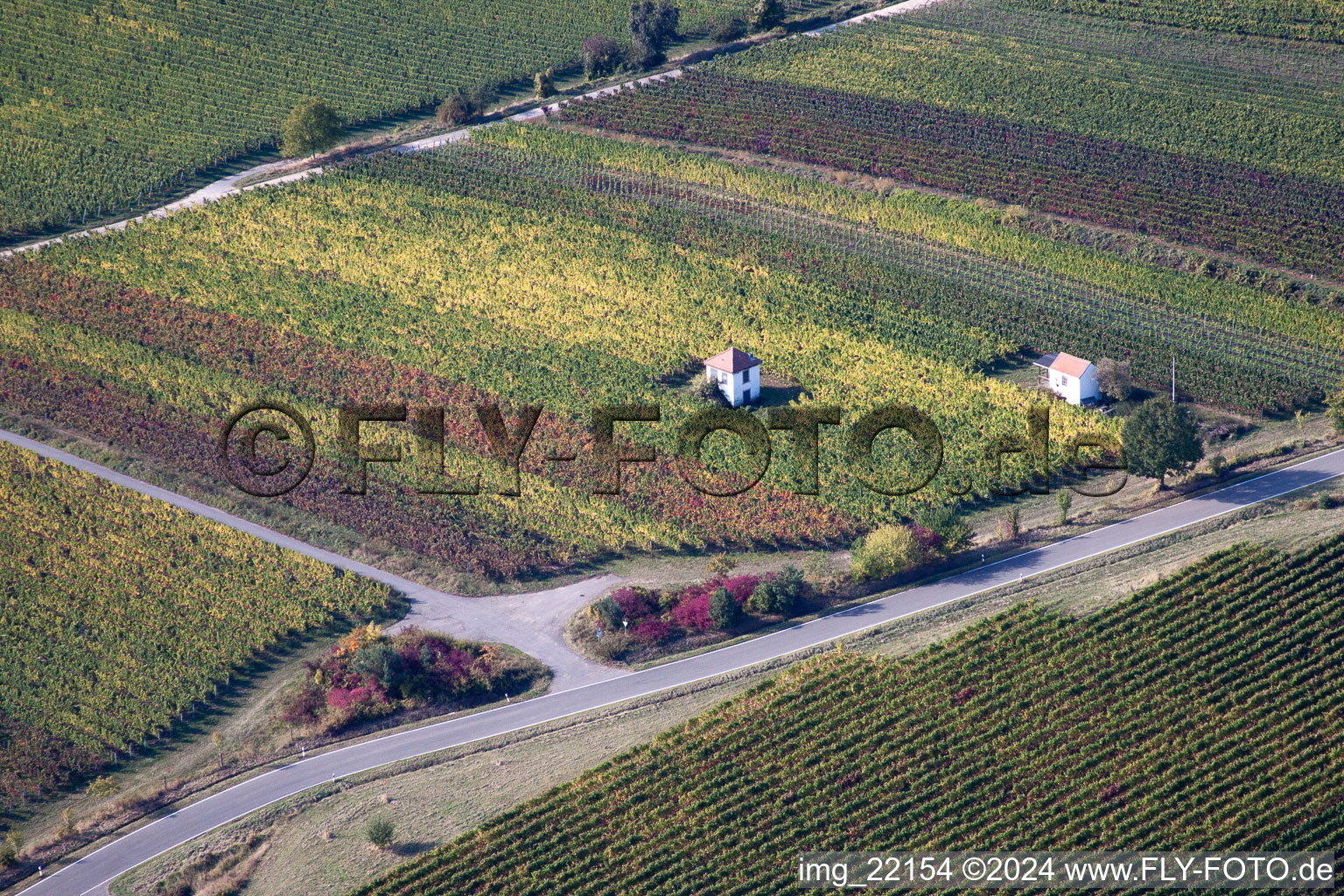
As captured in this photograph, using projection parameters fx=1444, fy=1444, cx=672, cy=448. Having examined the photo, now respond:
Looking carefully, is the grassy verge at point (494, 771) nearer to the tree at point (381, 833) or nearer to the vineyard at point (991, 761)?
the tree at point (381, 833)

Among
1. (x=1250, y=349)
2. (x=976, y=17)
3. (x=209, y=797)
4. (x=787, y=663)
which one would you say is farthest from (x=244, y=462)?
(x=976, y=17)

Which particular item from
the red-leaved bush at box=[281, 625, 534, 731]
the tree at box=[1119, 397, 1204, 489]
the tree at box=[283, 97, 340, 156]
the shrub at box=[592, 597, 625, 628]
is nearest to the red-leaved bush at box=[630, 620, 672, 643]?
the shrub at box=[592, 597, 625, 628]

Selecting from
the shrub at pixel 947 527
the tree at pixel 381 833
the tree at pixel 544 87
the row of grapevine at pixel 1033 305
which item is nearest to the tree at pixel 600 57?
the tree at pixel 544 87

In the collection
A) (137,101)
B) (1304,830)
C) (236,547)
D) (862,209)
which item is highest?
(137,101)

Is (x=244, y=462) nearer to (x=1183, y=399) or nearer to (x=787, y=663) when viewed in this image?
(x=787, y=663)

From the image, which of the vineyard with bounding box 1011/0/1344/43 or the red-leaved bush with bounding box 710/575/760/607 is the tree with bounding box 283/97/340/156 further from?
the vineyard with bounding box 1011/0/1344/43

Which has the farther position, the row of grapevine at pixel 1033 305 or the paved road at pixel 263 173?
the paved road at pixel 263 173
